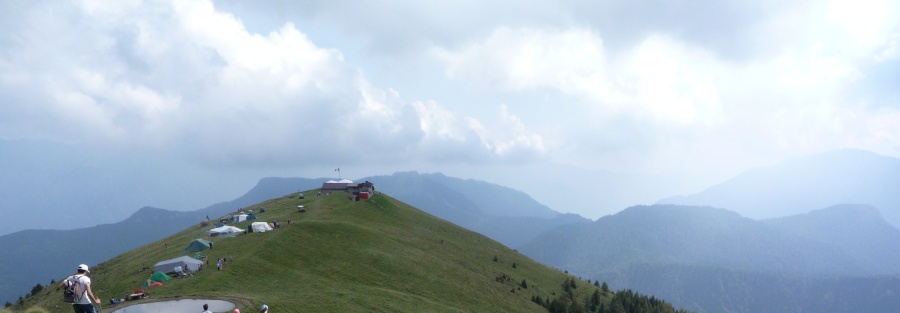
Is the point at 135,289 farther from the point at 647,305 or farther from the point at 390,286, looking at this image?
the point at 647,305

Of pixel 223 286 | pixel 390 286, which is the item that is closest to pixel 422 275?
pixel 390 286

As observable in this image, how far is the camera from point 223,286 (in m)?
55.3

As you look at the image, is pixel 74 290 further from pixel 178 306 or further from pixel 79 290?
pixel 178 306

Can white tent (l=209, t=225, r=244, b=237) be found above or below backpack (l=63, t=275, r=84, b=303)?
above

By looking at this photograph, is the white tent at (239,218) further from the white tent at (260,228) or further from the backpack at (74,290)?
the backpack at (74,290)

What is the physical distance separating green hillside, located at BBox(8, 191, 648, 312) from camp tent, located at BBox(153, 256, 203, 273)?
1.35 m

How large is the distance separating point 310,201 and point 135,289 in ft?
244

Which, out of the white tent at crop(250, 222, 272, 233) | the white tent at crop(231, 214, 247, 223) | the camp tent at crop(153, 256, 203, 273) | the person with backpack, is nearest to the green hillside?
the camp tent at crop(153, 256, 203, 273)

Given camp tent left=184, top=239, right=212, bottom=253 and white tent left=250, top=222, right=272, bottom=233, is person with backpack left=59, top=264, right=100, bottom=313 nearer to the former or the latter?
camp tent left=184, top=239, right=212, bottom=253

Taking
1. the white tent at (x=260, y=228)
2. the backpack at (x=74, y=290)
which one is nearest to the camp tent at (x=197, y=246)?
the white tent at (x=260, y=228)

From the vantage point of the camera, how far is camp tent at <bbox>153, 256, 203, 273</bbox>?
6425 centimetres

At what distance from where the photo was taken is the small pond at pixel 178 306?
46719 mm

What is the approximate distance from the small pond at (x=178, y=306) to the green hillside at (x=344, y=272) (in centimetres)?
144

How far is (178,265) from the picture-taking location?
212 ft
